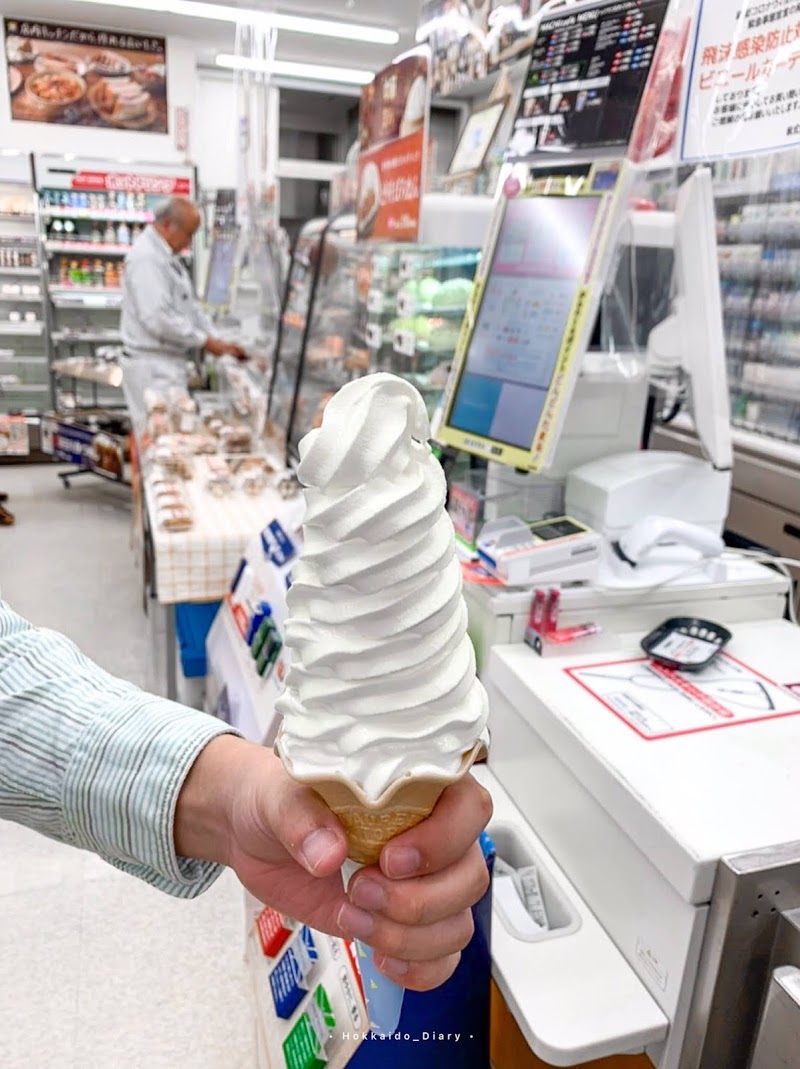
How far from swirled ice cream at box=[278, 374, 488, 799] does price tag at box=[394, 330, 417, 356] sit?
1.87 m

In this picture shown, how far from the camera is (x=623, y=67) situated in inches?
67.4

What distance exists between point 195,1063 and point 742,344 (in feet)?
11.8

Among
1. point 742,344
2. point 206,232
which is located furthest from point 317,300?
point 206,232

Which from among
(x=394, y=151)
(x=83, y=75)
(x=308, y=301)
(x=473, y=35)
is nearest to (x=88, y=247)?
(x=83, y=75)

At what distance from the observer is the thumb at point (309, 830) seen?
29.3 inches

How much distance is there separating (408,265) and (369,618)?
2152 mm

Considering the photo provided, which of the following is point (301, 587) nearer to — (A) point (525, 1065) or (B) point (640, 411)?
(A) point (525, 1065)

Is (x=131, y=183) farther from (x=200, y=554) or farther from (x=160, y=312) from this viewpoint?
(x=200, y=554)

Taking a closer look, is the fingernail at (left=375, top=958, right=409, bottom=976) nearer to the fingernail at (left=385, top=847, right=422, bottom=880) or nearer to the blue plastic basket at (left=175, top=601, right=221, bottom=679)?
the fingernail at (left=385, top=847, right=422, bottom=880)

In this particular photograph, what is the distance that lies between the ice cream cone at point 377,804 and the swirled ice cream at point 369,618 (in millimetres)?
10

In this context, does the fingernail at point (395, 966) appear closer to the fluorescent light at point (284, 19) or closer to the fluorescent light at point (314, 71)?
the fluorescent light at point (284, 19)

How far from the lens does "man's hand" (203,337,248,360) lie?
18.1 ft

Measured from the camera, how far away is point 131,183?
8555mm

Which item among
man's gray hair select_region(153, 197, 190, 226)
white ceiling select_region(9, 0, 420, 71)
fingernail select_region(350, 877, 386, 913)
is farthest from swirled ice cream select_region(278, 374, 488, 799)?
white ceiling select_region(9, 0, 420, 71)
